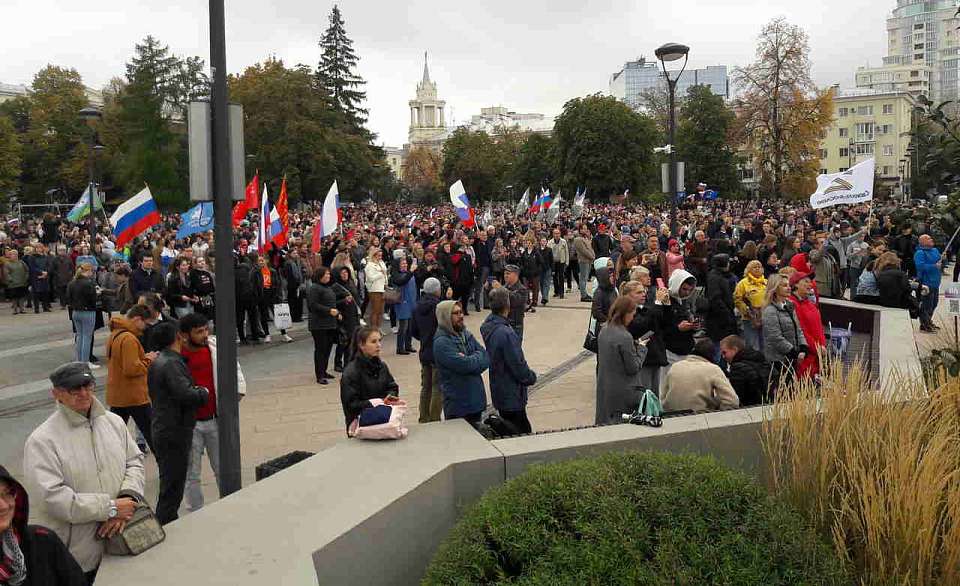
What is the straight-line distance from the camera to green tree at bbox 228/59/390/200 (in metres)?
58.8

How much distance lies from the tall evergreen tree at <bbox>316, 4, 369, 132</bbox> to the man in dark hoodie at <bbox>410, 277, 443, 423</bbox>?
66957mm

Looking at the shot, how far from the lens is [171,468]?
5.96m

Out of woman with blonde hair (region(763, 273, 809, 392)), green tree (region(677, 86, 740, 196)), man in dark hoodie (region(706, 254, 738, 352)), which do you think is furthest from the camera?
green tree (region(677, 86, 740, 196))

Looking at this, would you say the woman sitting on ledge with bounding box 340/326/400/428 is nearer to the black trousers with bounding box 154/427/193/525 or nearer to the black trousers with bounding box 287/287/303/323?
the black trousers with bounding box 154/427/193/525

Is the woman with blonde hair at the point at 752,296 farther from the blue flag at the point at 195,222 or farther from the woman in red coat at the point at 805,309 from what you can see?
the blue flag at the point at 195,222

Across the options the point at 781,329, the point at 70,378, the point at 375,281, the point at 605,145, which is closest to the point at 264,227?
the point at 375,281

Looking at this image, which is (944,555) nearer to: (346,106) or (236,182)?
(236,182)

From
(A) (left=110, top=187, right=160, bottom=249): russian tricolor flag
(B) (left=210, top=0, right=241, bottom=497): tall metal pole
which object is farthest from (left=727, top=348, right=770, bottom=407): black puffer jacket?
(A) (left=110, top=187, right=160, bottom=249): russian tricolor flag

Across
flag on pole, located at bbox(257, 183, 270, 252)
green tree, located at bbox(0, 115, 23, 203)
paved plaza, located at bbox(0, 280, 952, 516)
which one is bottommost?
paved plaza, located at bbox(0, 280, 952, 516)

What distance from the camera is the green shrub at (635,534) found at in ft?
10.5

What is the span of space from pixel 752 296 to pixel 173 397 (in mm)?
6889

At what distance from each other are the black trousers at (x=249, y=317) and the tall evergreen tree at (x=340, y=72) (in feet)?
201

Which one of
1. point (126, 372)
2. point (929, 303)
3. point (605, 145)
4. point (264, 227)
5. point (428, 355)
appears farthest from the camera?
point (605, 145)

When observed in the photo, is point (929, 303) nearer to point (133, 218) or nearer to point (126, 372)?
point (126, 372)
